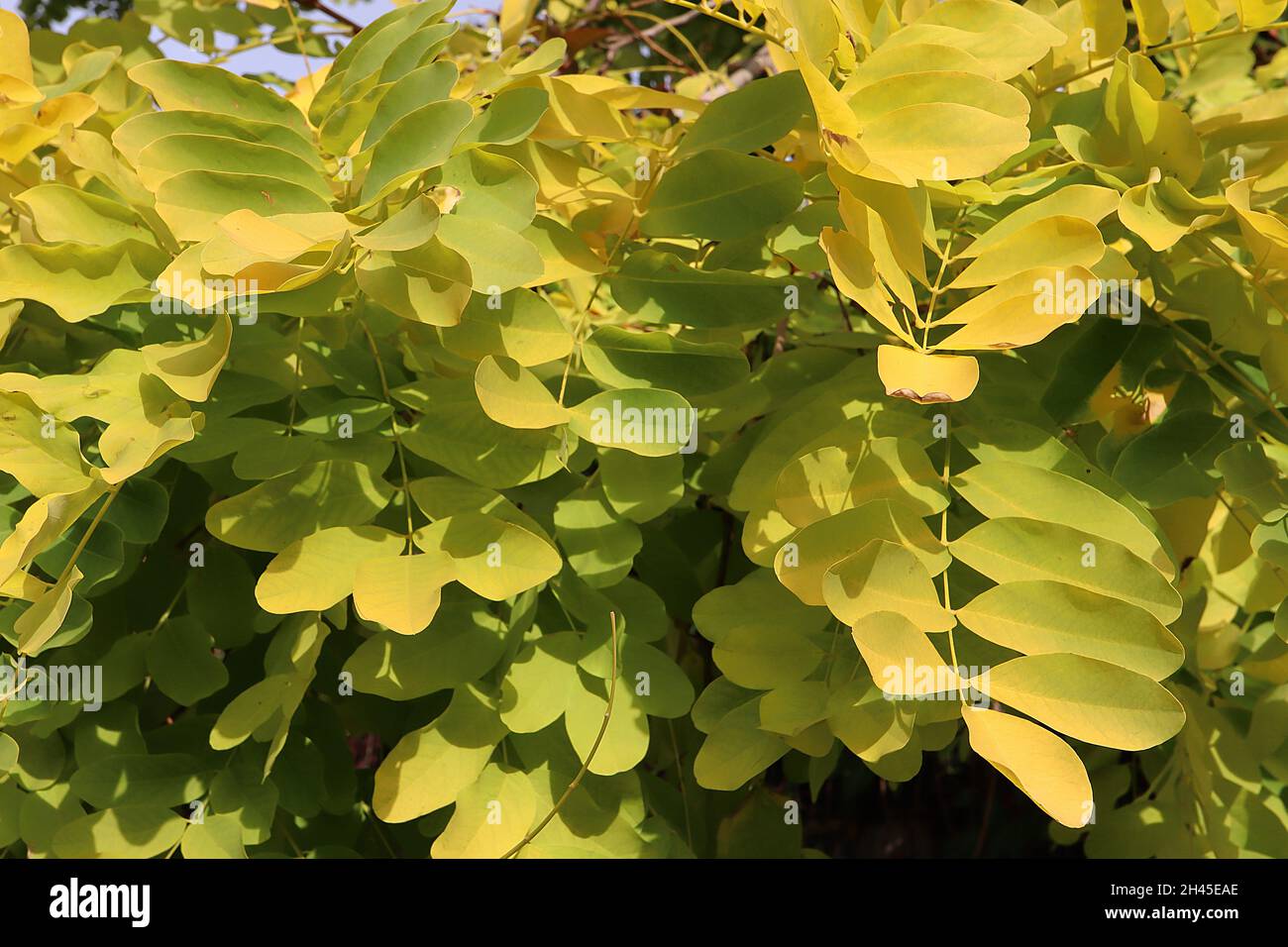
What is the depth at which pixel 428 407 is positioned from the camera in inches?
27.4

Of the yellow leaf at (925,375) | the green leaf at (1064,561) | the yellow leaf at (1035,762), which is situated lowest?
the yellow leaf at (1035,762)

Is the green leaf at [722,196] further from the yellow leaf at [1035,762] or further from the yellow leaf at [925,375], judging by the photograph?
the yellow leaf at [1035,762]

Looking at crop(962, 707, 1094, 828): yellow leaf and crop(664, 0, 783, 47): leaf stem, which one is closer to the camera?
crop(962, 707, 1094, 828): yellow leaf

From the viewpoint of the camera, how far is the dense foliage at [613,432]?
0.58 meters

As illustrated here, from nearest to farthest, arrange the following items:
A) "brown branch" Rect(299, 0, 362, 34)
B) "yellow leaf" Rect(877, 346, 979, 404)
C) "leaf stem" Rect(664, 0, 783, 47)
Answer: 1. "yellow leaf" Rect(877, 346, 979, 404)
2. "leaf stem" Rect(664, 0, 783, 47)
3. "brown branch" Rect(299, 0, 362, 34)

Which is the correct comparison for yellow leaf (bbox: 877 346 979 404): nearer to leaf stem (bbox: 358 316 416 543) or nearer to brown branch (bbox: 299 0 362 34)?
leaf stem (bbox: 358 316 416 543)

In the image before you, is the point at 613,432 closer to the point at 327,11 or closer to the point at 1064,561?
the point at 1064,561

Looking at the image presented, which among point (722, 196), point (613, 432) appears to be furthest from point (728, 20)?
point (613, 432)

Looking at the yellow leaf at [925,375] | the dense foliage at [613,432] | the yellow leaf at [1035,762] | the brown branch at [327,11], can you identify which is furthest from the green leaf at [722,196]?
the brown branch at [327,11]

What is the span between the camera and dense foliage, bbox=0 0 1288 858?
58 cm

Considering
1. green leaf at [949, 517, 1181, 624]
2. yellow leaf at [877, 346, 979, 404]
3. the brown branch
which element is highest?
the brown branch

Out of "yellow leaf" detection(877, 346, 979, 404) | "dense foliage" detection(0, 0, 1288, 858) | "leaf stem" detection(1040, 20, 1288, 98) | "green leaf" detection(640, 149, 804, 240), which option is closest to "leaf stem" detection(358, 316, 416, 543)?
"dense foliage" detection(0, 0, 1288, 858)

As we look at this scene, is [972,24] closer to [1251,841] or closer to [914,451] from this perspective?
[914,451]
